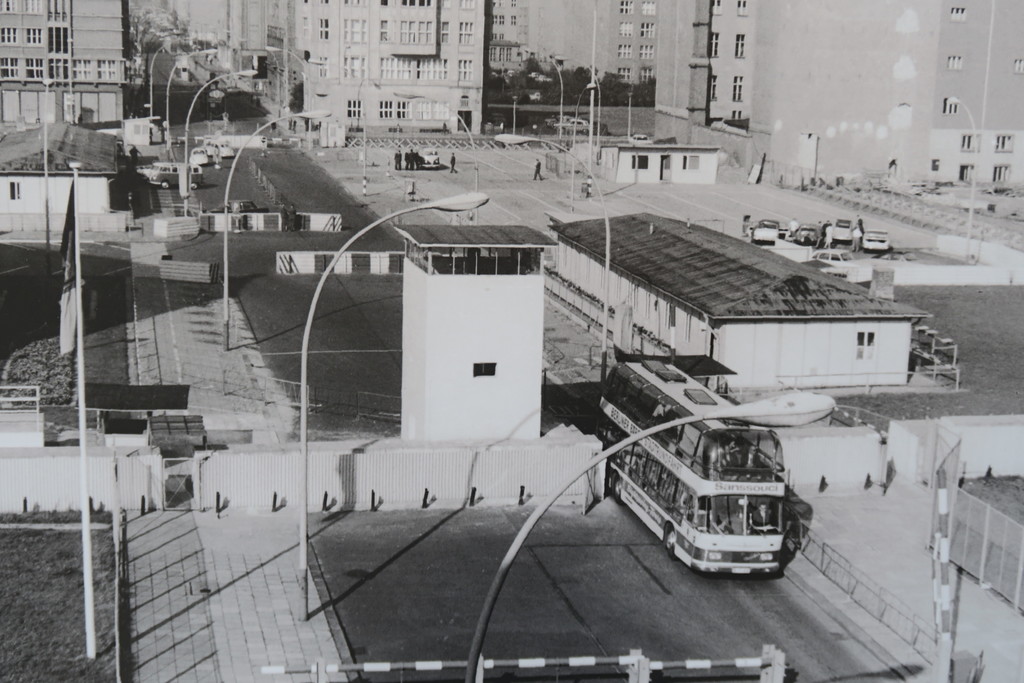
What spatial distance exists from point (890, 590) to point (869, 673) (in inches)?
163

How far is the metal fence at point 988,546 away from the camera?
28688mm

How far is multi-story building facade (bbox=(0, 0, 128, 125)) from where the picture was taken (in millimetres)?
117000

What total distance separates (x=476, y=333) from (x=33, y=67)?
9374 centimetres

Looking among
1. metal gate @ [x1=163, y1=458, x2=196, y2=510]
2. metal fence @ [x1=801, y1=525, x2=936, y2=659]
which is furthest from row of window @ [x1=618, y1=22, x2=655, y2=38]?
metal gate @ [x1=163, y1=458, x2=196, y2=510]

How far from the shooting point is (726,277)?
47906 mm

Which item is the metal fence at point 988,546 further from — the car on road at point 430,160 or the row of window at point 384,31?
the row of window at point 384,31

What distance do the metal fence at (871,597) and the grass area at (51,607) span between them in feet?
46.2

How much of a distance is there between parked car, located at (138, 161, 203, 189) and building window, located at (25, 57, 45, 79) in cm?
3266

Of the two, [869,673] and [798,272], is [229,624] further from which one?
[798,272]

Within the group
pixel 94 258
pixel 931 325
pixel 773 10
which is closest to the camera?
pixel 931 325

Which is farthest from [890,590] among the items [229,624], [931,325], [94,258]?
[94,258]

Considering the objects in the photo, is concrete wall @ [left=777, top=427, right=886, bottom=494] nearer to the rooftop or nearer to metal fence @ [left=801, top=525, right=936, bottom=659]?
metal fence @ [left=801, top=525, right=936, bottom=659]

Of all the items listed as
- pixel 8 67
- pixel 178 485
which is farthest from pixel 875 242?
pixel 8 67

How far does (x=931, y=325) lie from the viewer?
2140 inches
